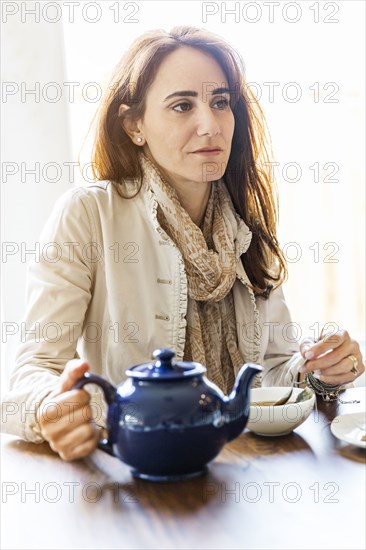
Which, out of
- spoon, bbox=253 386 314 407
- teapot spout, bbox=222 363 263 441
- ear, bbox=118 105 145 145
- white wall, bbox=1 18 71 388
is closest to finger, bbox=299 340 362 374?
spoon, bbox=253 386 314 407

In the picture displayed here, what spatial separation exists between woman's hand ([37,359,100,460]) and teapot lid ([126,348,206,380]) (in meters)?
0.09

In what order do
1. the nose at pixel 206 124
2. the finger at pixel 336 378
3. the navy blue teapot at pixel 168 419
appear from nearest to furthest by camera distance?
the navy blue teapot at pixel 168 419
the finger at pixel 336 378
the nose at pixel 206 124

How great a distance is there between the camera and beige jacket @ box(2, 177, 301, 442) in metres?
1.56

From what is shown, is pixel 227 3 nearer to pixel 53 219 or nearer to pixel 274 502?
pixel 53 219

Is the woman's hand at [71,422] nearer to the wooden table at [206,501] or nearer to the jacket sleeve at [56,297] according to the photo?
the wooden table at [206,501]

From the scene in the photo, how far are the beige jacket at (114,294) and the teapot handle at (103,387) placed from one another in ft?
1.51

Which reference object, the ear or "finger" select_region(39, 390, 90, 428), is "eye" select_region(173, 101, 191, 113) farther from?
"finger" select_region(39, 390, 90, 428)

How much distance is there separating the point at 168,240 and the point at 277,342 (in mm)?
362

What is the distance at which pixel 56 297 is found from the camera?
5.10 feet

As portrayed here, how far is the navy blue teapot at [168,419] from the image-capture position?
3.13ft

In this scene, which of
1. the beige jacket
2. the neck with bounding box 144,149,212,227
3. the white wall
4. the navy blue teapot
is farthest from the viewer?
the white wall

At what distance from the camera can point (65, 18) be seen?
7.73 ft

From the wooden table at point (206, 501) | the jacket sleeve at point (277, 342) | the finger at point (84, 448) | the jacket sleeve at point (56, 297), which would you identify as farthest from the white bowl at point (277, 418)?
the jacket sleeve at point (277, 342)

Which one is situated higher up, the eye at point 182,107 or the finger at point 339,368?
the eye at point 182,107
